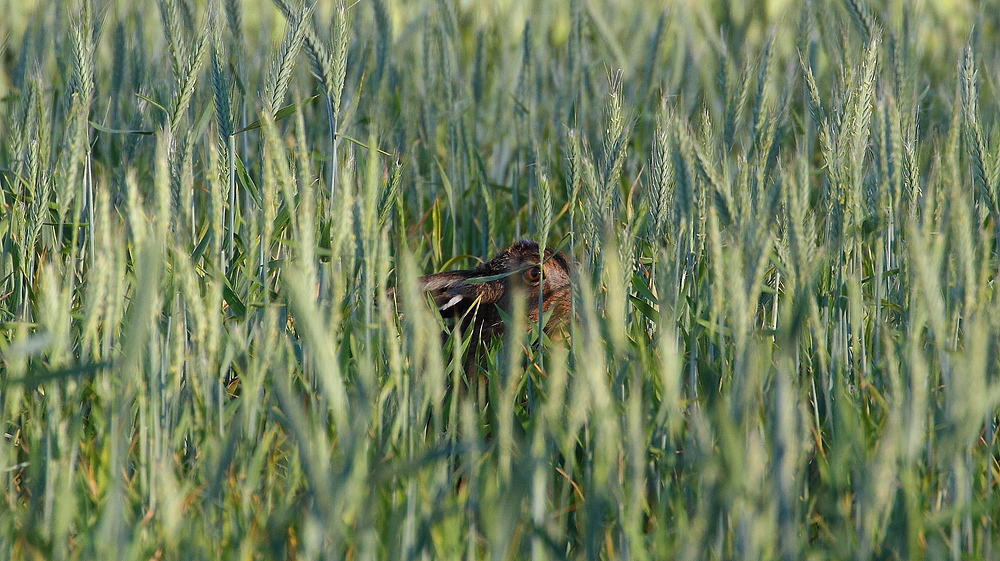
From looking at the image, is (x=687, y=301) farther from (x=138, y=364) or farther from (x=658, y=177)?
(x=138, y=364)

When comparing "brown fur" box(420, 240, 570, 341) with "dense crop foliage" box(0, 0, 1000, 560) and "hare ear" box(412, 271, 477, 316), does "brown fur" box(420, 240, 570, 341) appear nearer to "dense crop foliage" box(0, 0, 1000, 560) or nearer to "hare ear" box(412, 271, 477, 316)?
"hare ear" box(412, 271, 477, 316)

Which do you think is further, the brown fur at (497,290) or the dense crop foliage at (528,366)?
the brown fur at (497,290)

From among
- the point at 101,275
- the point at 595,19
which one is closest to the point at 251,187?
the point at 101,275

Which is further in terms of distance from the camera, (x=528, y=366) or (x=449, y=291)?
(x=449, y=291)

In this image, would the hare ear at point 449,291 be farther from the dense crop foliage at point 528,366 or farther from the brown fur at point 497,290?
the dense crop foliage at point 528,366

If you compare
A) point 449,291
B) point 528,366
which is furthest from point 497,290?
point 528,366

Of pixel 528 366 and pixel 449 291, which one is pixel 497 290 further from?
pixel 528 366

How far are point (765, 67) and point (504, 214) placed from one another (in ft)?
5.32

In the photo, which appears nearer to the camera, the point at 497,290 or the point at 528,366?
the point at 528,366

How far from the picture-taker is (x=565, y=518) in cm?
169

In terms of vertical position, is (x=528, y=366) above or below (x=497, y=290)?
below

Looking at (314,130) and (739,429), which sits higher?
(314,130)

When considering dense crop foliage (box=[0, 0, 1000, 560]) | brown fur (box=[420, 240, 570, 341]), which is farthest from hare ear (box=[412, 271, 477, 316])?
dense crop foliage (box=[0, 0, 1000, 560])

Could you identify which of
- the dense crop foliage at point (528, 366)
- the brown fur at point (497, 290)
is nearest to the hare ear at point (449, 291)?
the brown fur at point (497, 290)
